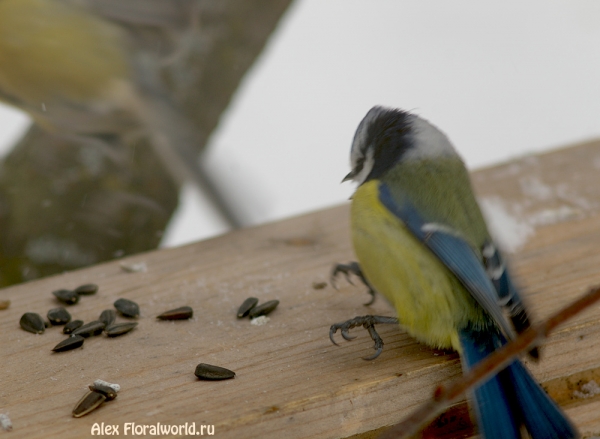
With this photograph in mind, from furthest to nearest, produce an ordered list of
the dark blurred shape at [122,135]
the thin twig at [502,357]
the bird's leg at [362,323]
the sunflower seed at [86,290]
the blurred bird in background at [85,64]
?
the blurred bird in background at [85,64] < the dark blurred shape at [122,135] < the sunflower seed at [86,290] < the bird's leg at [362,323] < the thin twig at [502,357]

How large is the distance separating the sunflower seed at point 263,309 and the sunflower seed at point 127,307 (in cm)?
20

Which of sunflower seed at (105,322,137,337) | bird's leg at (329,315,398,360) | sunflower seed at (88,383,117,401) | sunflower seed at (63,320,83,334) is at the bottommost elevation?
sunflower seed at (88,383,117,401)

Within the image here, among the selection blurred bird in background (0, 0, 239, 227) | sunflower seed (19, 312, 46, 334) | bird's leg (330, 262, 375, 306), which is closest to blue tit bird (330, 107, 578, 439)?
bird's leg (330, 262, 375, 306)

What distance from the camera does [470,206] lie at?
1104 millimetres

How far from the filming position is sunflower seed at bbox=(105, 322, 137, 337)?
1060 millimetres

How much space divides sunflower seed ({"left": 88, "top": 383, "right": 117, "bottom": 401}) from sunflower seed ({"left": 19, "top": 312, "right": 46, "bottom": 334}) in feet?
0.87

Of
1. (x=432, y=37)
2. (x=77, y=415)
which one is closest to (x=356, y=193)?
(x=77, y=415)

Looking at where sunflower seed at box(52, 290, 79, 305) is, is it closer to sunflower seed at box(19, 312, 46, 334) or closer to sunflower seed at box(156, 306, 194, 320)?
sunflower seed at box(19, 312, 46, 334)

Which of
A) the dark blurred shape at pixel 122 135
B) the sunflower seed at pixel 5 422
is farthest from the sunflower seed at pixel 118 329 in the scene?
the dark blurred shape at pixel 122 135

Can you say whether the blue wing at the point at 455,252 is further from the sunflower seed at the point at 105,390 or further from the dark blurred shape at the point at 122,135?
the dark blurred shape at the point at 122,135

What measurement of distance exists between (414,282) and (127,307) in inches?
18.7

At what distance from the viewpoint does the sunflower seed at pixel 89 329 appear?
1060 millimetres

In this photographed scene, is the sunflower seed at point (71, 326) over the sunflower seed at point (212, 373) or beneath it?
over

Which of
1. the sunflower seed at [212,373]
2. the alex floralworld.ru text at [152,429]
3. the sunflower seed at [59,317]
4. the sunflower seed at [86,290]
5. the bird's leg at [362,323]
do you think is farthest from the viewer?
the sunflower seed at [86,290]
